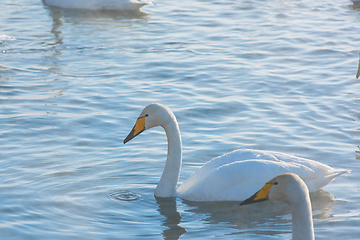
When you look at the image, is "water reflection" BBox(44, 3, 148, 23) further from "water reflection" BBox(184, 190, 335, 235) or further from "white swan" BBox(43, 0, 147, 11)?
"water reflection" BBox(184, 190, 335, 235)

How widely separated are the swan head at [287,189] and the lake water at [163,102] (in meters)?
1.15

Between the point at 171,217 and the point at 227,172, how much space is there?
2.59 ft

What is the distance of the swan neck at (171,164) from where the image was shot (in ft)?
20.5

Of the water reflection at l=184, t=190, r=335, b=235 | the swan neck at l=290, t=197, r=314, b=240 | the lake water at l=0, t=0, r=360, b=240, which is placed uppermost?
the swan neck at l=290, t=197, r=314, b=240

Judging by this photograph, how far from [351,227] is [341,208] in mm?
455

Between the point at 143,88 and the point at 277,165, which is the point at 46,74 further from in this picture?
the point at 277,165

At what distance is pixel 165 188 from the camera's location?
6242 millimetres

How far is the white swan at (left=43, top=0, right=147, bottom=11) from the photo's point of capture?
17125 millimetres

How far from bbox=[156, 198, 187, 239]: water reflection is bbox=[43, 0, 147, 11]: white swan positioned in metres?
11.9

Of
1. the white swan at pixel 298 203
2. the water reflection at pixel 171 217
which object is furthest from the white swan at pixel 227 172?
the white swan at pixel 298 203

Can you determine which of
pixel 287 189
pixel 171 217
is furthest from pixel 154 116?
pixel 287 189

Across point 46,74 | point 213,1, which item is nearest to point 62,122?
point 46,74

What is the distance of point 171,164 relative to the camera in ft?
20.7

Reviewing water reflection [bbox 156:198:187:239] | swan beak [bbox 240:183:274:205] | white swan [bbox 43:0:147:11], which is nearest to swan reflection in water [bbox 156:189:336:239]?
water reflection [bbox 156:198:187:239]
